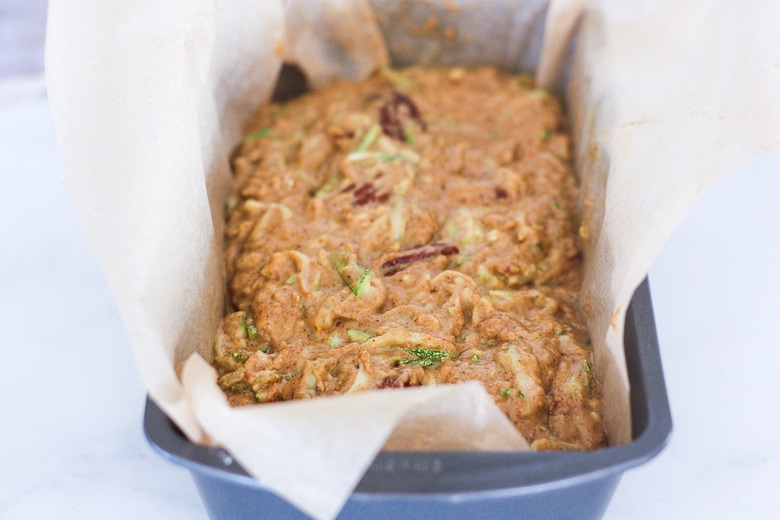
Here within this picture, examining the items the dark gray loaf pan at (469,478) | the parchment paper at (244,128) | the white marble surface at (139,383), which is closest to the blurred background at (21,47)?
the white marble surface at (139,383)

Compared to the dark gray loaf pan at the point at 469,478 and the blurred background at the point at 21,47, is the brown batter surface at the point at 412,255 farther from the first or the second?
the blurred background at the point at 21,47

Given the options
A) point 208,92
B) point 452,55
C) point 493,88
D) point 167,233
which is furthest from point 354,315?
point 452,55

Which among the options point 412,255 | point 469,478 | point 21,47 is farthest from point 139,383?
point 21,47

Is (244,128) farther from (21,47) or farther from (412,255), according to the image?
(21,47)

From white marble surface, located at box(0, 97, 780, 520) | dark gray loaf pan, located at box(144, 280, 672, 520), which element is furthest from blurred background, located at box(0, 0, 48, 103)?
dark gray loaf pan, located at box(144, 280, 672, 520)

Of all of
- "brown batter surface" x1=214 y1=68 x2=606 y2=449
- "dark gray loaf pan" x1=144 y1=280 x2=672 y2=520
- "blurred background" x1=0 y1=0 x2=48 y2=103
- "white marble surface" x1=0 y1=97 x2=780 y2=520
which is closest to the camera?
"dark gray loaf pan" x1=144 y1=280 x2=672 y2=520

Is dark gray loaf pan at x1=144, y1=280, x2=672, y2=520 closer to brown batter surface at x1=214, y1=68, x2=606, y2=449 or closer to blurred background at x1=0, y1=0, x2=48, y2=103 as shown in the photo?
brown batter surface at x1=214, y1=68, x2=606, y2=449
